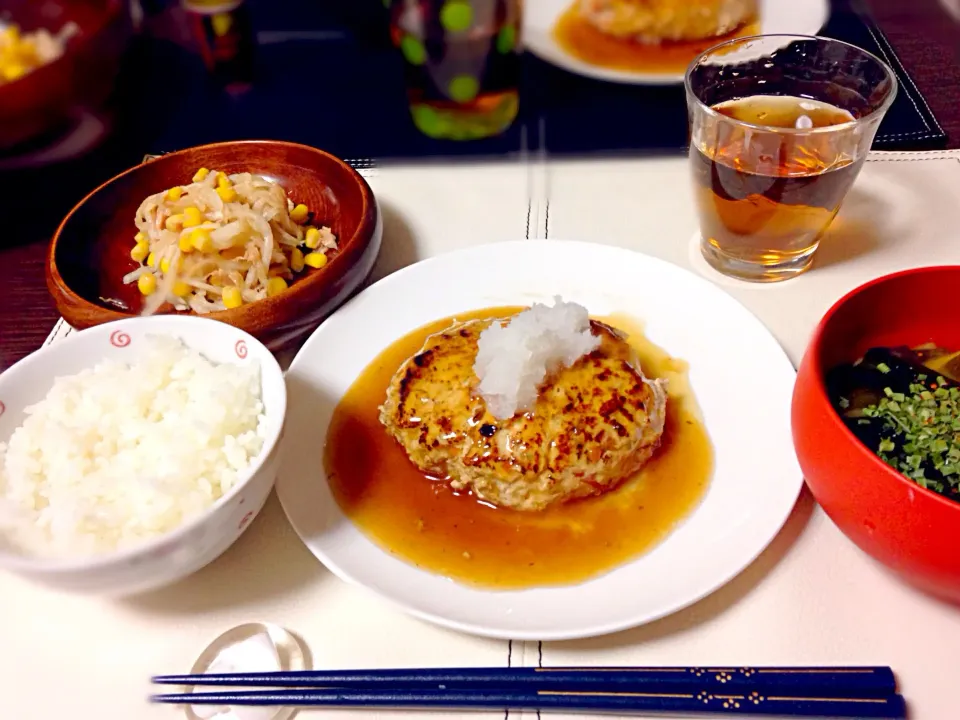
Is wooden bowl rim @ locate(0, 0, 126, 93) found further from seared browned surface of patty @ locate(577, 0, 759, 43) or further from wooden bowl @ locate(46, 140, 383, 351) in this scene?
seared browned surface of patty @ locate(577, 0, 759, 43)

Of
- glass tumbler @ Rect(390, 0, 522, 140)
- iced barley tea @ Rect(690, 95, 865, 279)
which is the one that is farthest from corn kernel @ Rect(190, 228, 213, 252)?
iced barley tea @ Rect(690, 95, 865, 279)

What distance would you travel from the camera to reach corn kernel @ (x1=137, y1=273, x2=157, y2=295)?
1.96 m

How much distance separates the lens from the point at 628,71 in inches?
106

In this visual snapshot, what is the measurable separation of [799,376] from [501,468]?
0.61 meters

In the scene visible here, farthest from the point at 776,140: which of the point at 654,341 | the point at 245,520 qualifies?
the point at 245,520

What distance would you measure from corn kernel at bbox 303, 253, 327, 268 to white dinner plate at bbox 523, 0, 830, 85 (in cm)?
125

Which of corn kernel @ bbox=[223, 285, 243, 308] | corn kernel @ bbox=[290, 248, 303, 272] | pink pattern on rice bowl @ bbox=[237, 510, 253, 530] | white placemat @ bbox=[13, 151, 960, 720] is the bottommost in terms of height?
white placemat @ bbox=[13, 151, 960, 720]

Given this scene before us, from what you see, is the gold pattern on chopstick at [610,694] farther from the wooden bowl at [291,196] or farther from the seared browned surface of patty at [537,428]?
the wooden bowl at [291,196]

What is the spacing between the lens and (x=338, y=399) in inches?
69.1

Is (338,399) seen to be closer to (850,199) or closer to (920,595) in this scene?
(920,595)

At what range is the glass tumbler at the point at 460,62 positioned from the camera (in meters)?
2.39

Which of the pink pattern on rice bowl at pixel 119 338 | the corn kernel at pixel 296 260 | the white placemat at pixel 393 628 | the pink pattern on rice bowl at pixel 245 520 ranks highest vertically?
the pink pattern on rice bowl at pixel 119 338

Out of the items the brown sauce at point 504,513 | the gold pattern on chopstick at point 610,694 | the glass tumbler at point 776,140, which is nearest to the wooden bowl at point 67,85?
the brown sauce at point 504,513

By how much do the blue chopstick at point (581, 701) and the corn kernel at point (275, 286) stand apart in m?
1.02
